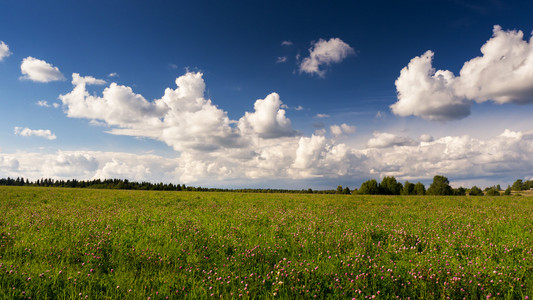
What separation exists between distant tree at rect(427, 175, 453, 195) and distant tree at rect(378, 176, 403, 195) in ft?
44.1

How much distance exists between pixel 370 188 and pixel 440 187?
28.3 meters

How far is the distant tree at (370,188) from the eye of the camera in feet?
320

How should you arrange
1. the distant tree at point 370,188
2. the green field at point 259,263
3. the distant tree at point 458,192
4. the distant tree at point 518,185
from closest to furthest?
the green field at point 259,263 < the distant tree at point 370,188 < the distant tree at point 458,192 < the distant tree at point 518,185

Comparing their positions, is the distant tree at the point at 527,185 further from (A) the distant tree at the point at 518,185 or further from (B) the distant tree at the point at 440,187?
(B) the distant tree at the point at 440,187

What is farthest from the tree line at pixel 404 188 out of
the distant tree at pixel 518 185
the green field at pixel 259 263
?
the green field at pixel 259 263

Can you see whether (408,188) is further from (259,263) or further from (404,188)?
(259,263)

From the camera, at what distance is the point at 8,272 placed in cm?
557

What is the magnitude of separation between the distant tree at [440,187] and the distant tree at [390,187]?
13454mm

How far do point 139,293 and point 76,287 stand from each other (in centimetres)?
149

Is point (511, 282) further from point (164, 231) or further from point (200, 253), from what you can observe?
point (164, 231)

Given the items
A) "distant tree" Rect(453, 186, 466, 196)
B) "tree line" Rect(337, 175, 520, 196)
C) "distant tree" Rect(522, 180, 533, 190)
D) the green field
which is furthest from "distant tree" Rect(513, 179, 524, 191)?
the green field

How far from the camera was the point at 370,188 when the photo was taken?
9756 centimetres

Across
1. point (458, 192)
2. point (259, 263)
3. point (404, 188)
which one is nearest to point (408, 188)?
point (404, 188)

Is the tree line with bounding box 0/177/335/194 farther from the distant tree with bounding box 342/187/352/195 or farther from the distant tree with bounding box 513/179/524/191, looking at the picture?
the distant tree with bounding box 513/179/524/191
